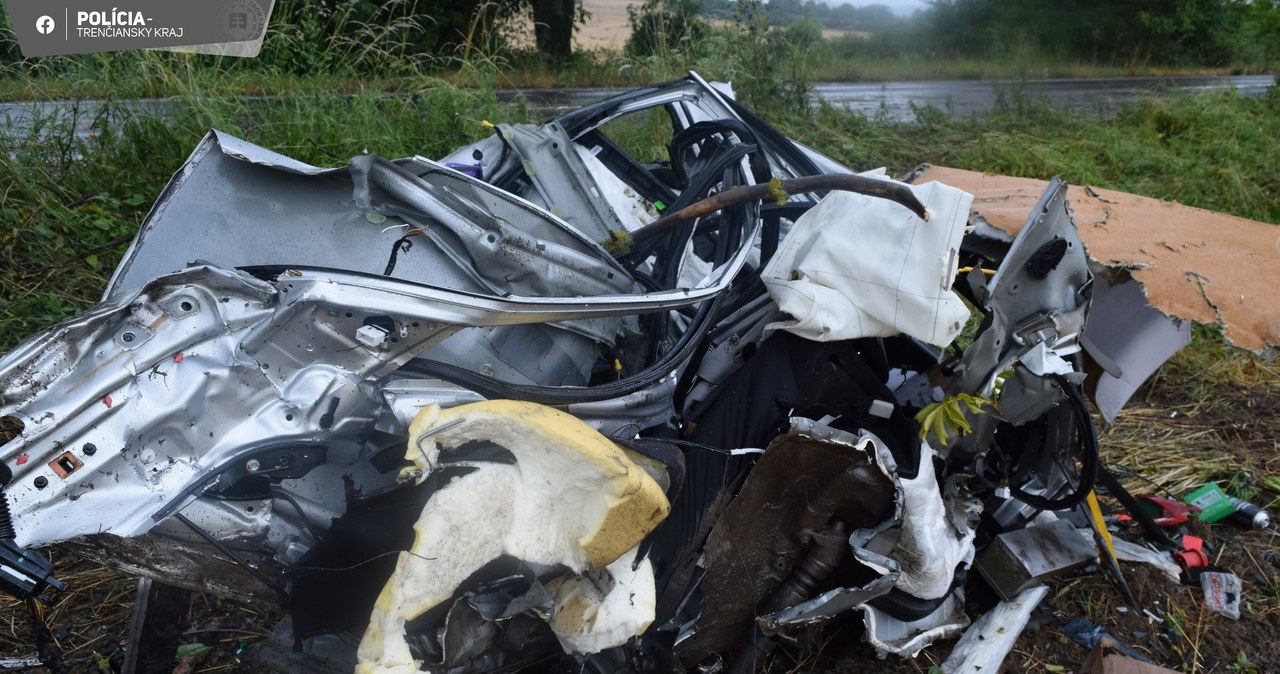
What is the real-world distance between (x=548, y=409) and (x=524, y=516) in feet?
0.77

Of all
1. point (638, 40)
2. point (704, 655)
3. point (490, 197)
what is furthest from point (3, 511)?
point (638, 40)

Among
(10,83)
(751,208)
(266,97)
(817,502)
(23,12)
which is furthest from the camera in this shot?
(266,97)

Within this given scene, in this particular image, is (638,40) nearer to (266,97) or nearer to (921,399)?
(266,97)

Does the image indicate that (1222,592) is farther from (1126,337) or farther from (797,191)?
(797,191)

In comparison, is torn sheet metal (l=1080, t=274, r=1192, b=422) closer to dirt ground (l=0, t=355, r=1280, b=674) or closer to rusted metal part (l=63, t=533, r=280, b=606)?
dirt ground (l=0, t=355, r=1280, b=674)

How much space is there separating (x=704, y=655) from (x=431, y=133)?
4.18 metres

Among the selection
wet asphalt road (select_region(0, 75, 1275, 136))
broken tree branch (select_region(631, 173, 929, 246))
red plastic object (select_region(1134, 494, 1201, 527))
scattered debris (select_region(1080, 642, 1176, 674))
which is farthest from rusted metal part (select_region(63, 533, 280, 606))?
wet asphalt road (select_region(0, 75, 1275, 136))

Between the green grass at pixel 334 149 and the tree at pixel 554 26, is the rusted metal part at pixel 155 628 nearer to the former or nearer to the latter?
the green grass at pixel 334 149

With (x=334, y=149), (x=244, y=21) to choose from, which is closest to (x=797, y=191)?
(x=334, y=149)

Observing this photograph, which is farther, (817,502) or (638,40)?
(638,40)

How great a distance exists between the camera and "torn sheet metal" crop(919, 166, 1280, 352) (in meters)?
2.41

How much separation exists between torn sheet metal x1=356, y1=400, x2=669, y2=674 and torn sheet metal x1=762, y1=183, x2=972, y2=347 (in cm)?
75

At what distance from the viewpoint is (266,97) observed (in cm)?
517

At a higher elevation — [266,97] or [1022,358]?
[266,97]
